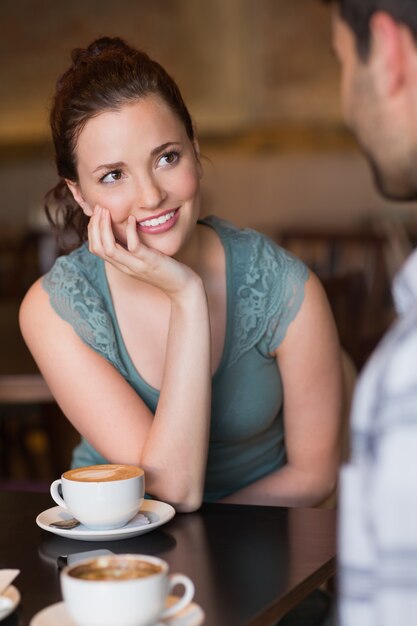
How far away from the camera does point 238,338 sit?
1844mm

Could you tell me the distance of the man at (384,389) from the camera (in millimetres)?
844

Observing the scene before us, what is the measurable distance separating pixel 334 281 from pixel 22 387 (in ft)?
2.74

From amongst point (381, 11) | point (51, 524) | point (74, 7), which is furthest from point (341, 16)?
point (74, 7)

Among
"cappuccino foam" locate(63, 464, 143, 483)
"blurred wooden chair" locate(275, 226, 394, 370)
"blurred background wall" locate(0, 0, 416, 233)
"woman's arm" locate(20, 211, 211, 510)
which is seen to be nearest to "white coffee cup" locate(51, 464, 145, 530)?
"cappuccino foam" locate(63, 464, 143, 483)

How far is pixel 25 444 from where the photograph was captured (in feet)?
12.6

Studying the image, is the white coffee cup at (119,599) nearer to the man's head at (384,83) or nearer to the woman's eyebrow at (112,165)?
the man's head at (384,83)

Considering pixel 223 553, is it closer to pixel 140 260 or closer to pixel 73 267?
pixel 140 260

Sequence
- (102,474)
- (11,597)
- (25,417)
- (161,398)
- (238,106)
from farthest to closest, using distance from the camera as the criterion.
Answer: (238,106), (25,417), (161,398), (102,474), (11,597)

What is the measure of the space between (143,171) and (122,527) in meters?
0.60

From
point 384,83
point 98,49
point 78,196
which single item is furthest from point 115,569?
point 98,49

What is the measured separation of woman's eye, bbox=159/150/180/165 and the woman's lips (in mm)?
80

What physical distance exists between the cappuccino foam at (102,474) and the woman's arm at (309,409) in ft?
1.37

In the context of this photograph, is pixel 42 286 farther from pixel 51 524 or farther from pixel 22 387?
pixel 22 387

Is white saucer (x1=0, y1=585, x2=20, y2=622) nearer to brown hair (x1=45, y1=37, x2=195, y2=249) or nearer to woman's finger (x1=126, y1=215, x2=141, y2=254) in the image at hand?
woman's finger (x1=126, y1=215, x2=141, y2=254)
